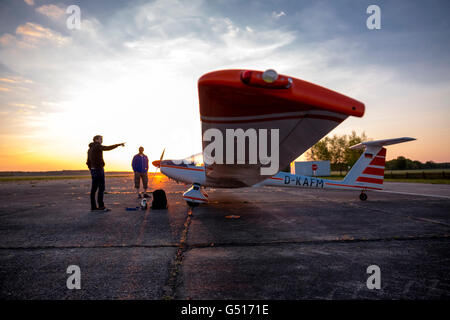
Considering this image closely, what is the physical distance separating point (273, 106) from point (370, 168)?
6.81 meters

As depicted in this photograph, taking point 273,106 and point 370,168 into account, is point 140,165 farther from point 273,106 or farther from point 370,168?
point 370,168

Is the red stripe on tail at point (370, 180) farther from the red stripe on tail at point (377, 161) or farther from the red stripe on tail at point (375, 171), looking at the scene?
the red stripe on tail at point (377, 161)

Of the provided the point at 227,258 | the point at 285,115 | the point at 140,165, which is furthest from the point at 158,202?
the point at 285,115

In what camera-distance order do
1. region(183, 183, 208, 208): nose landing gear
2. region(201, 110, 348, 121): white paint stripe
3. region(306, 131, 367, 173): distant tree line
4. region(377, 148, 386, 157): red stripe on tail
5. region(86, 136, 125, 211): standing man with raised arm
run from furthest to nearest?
region(306, 131, 367, 173): distant tree line < region(377, 148, 386, 157): red stripe on tail < region(183, 183, 208, 208): nose landing gear < region(86, 136, 125, 211): standing man with raised arm < region(201, 110, 348, 121): white paint stripe

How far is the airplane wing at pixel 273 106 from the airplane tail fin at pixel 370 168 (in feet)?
17.5

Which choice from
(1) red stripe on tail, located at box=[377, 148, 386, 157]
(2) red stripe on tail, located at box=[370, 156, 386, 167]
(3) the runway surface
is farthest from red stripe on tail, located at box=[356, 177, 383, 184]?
(3) the runway surface

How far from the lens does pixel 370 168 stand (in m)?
7.45

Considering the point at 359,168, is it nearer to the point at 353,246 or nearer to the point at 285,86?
the point at 353,246

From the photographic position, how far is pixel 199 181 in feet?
22.8

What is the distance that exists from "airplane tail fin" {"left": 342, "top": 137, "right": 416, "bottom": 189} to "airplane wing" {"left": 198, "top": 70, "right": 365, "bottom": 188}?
535cm

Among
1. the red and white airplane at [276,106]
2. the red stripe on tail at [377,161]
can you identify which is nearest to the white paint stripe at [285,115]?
the red and white airplane at [276,106]

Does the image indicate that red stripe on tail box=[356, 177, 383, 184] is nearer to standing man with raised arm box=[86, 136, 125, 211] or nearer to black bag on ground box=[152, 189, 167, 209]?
black bag on ground box=[152, 189, 167, 209]

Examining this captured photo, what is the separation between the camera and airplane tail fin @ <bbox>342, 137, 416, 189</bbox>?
7.36 m
